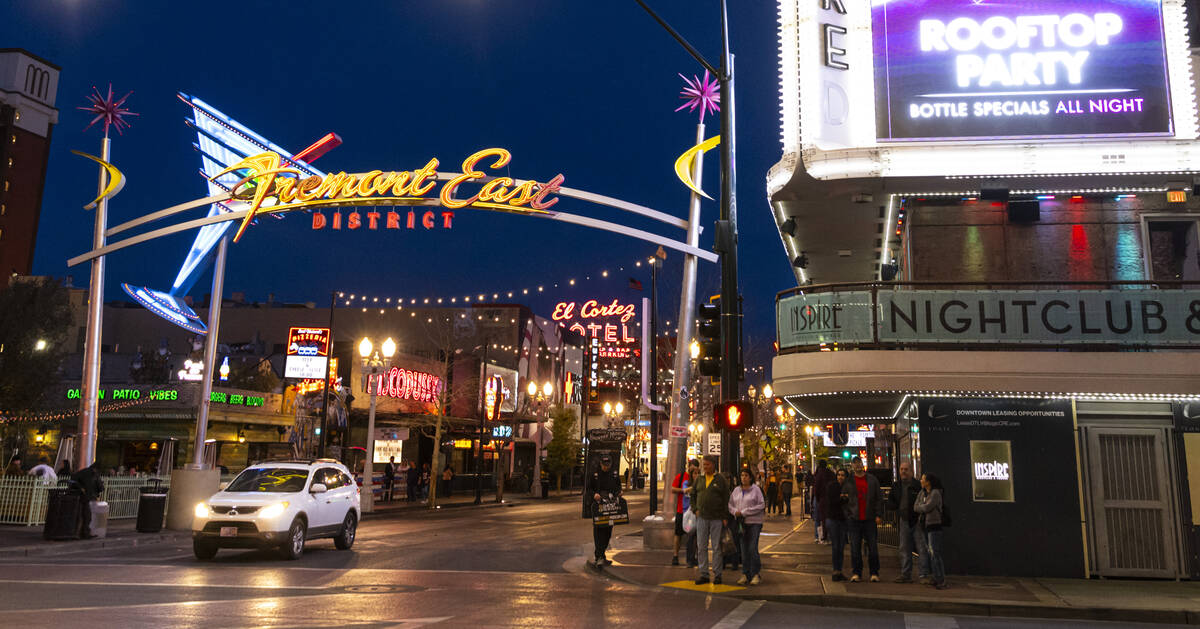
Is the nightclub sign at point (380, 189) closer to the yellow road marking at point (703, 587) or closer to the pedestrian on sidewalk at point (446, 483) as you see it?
the yellow road marking at point (703, 587)

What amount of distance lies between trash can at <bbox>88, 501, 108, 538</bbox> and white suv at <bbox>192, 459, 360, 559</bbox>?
12.9 feet

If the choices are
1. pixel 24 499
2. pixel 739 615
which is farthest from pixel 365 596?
pixel 24 499

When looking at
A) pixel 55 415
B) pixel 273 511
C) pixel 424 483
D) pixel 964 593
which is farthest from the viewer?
pixel 424 483

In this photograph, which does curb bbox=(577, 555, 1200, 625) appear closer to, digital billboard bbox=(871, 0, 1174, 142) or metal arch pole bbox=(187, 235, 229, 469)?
digital billboard bbox=(871, 0, 1174, 142)

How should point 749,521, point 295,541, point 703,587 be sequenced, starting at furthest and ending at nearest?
1. point 295,541
2. point 749,521
3. point 703,587

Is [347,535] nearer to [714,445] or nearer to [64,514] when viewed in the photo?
[64,514]

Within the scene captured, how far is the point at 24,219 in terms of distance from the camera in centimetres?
8838

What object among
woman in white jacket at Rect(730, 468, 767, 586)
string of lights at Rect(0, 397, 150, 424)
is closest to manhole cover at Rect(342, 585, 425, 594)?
woman in white jacket at Rect(730, 468, 767, 586)

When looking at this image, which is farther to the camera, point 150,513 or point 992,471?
point 150,513

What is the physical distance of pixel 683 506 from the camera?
58.2 feet

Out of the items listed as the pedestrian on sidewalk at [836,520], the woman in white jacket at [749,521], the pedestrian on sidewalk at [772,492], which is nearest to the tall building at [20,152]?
the pedestrian on sidewalk at [772,492]

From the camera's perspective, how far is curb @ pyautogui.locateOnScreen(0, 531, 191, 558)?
1709 cm

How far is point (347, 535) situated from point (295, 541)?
2.33m

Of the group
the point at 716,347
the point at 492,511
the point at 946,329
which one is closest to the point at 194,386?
the point at 492,511
